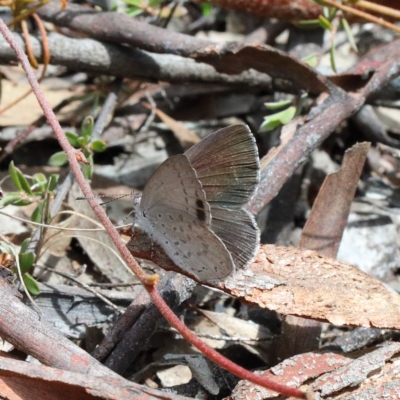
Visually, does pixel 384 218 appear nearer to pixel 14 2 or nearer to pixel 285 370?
pixel 285 370

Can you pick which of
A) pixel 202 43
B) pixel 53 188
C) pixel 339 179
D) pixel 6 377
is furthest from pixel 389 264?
pixel 6 377

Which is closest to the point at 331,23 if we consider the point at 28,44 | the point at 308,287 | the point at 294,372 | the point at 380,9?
the point at 380,9

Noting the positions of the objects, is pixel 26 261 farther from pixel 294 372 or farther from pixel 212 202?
pixel 294 372

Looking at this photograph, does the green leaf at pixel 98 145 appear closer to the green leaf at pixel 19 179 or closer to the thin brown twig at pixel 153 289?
the green leaf at pixel 19 179

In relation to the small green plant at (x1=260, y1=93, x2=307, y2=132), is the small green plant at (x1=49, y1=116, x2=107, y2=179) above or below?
below

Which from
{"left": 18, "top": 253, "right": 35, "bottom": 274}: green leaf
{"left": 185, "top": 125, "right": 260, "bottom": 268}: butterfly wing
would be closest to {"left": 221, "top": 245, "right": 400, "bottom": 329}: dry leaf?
{"left": 185, "top": 125, "right": 260, "bottom": 268}: butterfly wing

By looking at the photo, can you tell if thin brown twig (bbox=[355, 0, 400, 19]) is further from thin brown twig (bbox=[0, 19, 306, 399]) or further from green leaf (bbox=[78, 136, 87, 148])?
thin brown twig (bbox=[0, 19, 306, 399])

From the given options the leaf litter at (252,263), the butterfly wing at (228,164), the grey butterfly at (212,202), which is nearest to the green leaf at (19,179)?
the leaf litter at (252,263)
